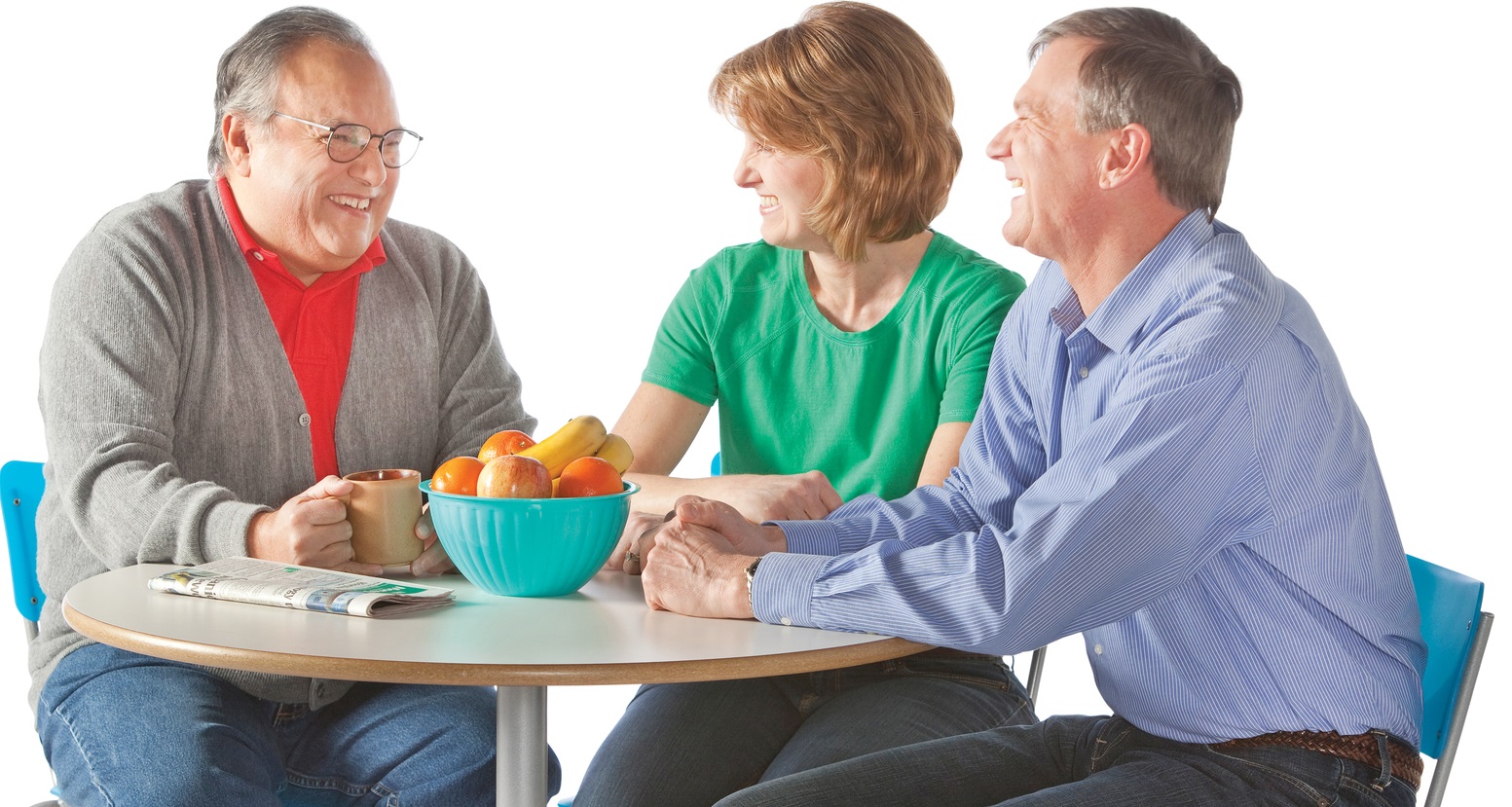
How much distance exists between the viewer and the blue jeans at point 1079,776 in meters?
1.66

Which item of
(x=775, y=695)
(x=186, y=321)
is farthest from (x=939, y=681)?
(x=186, y=321)

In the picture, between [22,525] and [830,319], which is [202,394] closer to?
[22,525]

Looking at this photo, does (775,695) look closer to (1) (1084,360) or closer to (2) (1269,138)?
(1) (1084,360)

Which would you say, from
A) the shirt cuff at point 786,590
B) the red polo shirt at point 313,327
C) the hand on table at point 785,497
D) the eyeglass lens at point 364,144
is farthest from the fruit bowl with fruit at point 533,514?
the eyeglass lens at point 364,144

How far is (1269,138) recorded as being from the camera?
11.6ft

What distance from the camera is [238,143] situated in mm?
2234

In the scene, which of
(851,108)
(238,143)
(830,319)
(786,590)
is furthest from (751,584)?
(238,143)

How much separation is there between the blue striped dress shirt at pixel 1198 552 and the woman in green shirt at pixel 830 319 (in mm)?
415

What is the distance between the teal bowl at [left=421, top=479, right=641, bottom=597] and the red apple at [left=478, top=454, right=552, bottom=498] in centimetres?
1

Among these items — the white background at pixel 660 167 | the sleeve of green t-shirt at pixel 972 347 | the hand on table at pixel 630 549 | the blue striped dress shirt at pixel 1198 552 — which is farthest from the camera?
the white background at pixel 660 167

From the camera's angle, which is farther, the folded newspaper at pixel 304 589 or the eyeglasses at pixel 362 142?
the eyeglasses at pixel 362 142

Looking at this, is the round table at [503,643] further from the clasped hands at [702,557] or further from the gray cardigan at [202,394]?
the gray cardigan at [202,394]

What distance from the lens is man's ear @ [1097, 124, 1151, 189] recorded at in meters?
1.84

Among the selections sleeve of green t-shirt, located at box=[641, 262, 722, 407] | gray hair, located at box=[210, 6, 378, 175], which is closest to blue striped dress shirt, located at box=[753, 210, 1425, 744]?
sleeve of green t-shirt, located at box=[641, 262, 722, 407]
